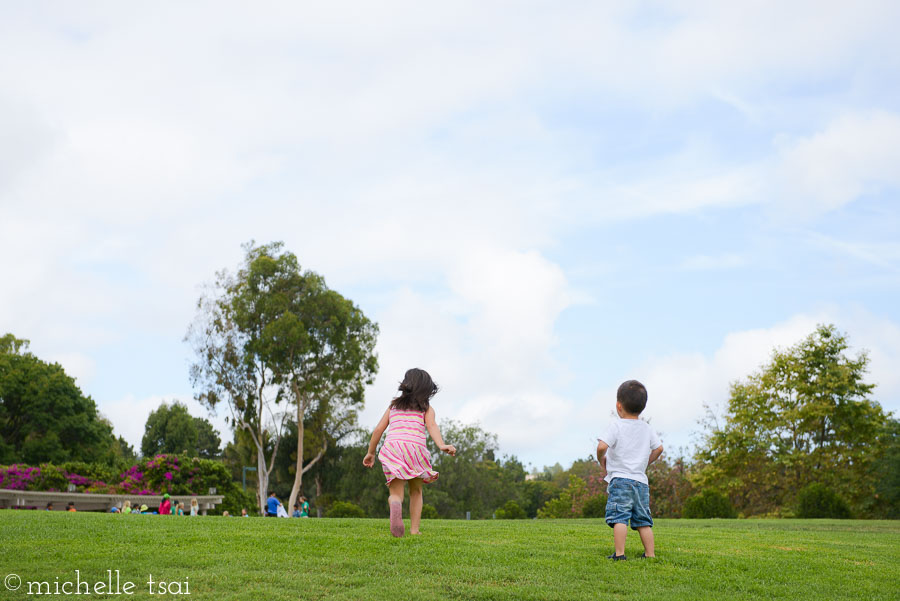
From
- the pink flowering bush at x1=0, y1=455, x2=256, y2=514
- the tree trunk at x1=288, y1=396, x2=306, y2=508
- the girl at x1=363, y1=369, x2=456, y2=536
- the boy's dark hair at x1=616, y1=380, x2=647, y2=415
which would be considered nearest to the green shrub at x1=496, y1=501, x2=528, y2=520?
the tree trunk at x1=288, y1=396, x2=306, y2=508

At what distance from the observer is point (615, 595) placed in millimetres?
5789

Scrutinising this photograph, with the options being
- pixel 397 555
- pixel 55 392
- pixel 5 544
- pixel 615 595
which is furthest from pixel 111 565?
pixel 55 392

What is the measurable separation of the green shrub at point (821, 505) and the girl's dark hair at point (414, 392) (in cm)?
2627

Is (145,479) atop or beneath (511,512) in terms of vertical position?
atop

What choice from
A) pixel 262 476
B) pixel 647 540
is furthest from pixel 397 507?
pixel 262 476

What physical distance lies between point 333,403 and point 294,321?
687cm

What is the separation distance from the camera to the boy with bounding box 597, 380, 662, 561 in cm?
706

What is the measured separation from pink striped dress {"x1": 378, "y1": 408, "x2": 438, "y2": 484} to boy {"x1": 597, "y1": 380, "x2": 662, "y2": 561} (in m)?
1.88

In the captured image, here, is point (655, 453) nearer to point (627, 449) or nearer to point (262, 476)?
point (627, 449)

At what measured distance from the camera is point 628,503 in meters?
7.01

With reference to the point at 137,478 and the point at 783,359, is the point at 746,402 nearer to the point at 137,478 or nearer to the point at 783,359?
the point at 783,359

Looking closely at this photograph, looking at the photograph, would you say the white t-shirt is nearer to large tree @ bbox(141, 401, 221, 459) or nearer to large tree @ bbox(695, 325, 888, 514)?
large tree @ bbox(695, 325, 888, 514)

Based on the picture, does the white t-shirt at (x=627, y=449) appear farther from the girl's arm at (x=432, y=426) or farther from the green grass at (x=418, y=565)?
the girl's arm at (x=432, y=426)

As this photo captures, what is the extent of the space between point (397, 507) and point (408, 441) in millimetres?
715
